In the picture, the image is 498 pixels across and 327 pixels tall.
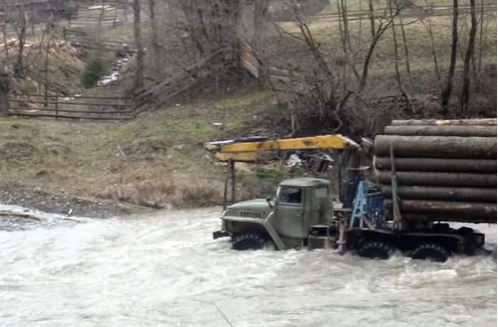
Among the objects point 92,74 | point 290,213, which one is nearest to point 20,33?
point 92,74

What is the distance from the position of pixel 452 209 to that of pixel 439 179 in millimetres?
708

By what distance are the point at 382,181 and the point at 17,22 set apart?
36.8 metres

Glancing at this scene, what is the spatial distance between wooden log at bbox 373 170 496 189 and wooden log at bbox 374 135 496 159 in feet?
1.31

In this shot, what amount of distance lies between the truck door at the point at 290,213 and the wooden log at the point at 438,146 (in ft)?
7.28

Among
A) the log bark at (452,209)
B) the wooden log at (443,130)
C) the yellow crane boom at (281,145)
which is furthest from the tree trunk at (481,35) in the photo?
the log bark at (452,209)

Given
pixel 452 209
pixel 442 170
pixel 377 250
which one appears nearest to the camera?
pixel 452 209

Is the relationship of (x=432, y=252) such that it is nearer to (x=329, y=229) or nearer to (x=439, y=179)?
(x=439, y=179)

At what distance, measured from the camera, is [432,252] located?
20000 mm

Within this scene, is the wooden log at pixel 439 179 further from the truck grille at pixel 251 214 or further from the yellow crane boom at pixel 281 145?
the truck grille at pixel 251 214

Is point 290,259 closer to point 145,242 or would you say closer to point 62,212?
point 145,242

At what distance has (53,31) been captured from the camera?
58.4m

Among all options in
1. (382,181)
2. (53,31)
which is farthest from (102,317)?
(53,31)

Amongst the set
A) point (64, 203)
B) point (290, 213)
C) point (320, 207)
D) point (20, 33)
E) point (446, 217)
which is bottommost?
point (64, 203)

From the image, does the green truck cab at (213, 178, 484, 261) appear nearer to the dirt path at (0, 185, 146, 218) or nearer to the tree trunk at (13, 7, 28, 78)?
the dirt path at (0, 185, 146, 218)
